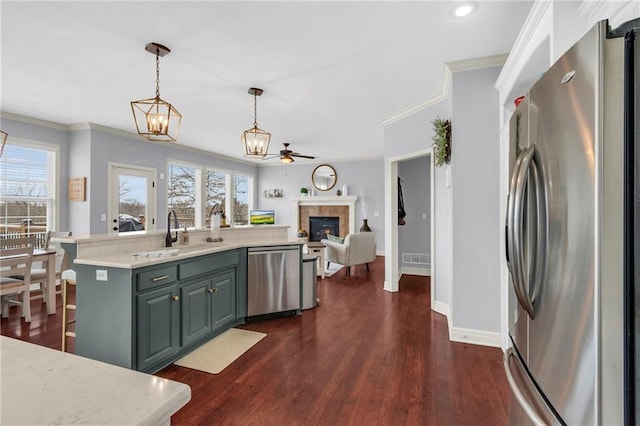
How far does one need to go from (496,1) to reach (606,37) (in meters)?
1.72

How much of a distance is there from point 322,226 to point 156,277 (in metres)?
6.41

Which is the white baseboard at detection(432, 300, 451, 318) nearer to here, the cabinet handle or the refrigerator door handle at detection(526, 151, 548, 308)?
the refrigerator door handle at detection(526, 151, 548, 308)

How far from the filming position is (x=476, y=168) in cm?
291

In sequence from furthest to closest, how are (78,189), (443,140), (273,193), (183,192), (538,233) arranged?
1. (273,193)
2. (183,192)
3. (78,189)
4. (443,140)
5. (538,233)

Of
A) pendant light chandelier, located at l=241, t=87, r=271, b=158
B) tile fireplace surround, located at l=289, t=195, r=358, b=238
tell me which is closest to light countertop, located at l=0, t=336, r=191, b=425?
pendant light chandelier, located at l=241, t=87, r=271, b=158

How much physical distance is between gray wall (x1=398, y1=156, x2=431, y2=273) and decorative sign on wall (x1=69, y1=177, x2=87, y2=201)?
549 cm

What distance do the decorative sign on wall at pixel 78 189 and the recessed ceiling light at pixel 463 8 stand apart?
5.63 m

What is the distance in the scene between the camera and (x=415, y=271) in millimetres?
5855

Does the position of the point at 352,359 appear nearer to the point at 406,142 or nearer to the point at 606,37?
the point at 606,37

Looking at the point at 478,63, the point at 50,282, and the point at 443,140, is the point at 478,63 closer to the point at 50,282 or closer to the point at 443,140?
the point at 443,140

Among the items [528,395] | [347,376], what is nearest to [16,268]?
[347,376]

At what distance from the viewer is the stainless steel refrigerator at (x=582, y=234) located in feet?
2.41

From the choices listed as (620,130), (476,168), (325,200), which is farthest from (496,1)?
(325,200)

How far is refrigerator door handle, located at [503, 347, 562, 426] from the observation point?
3.15 ft
